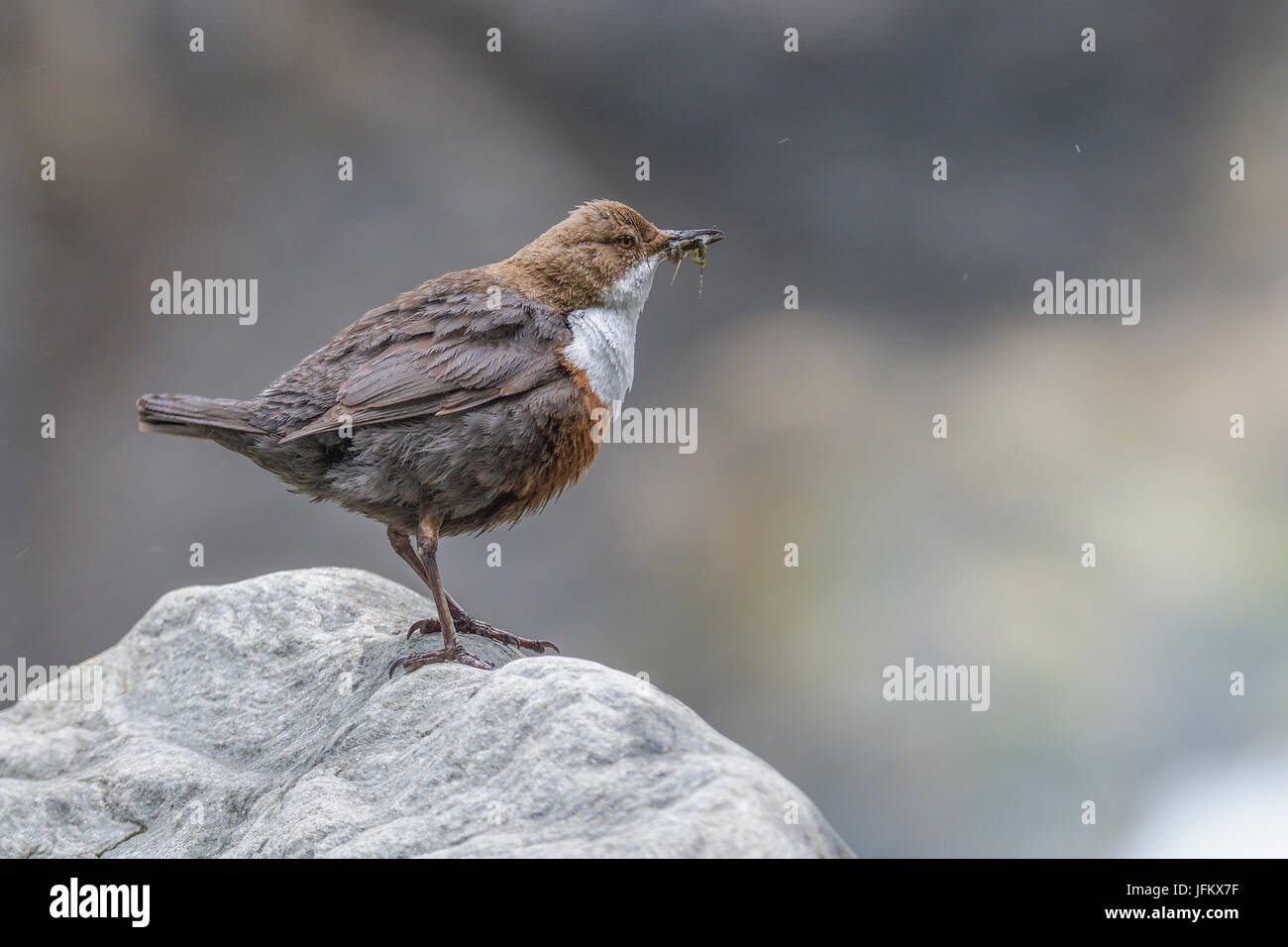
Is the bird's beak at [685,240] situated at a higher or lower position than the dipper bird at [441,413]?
higher

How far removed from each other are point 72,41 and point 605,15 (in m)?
3.84

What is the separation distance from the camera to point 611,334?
176 inches

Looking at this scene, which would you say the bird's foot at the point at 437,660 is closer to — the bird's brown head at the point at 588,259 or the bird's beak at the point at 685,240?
the bird's brown head at the point at 588,259

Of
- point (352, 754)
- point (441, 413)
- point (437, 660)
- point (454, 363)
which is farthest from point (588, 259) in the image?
point (352, 754)

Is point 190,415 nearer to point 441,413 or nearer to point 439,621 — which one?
point 441,413

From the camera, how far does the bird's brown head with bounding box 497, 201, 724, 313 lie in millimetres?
4438

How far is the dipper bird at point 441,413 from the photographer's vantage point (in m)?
3.95

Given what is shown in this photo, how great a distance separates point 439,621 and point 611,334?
1.30 metres

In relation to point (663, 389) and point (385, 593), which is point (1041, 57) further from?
point (385, 593)

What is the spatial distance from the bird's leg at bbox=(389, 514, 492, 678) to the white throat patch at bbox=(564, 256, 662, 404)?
81 centimetres

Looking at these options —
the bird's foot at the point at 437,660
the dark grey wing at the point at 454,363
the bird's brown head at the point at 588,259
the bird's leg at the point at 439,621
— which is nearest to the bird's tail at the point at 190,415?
the dark grey wing at the point at 454,363

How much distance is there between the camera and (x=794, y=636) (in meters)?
8.70

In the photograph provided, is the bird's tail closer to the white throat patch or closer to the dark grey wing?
the dark grey wing

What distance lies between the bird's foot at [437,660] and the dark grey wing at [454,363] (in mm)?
823
